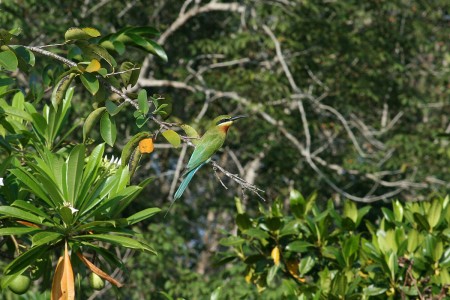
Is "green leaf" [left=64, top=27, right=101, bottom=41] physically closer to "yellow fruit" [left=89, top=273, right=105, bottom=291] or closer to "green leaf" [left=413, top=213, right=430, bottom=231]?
"yellow fruit" [left=89, top=273, right=105, bottom=291]

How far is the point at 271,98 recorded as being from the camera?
9430mm

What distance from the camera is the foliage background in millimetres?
9109

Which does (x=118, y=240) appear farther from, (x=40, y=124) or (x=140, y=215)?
(x=40, y=124)

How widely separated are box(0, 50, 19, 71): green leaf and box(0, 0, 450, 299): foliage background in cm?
578

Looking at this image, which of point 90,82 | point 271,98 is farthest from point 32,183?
point 271,98

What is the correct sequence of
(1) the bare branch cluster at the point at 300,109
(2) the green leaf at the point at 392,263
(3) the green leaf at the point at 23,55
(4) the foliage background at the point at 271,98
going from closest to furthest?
(3) the green leaf at the point at 23,55, (2) the green leaf at the point at 392,263, (1) the bare branch cluster at the point at 300,109, (4) the foliage background at the point at 271,98

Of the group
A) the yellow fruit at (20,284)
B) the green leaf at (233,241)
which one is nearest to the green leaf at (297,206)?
the green leaf at (233,241)

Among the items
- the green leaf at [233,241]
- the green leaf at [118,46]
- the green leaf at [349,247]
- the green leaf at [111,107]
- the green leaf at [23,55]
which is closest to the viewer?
the green leaf at [111,107]

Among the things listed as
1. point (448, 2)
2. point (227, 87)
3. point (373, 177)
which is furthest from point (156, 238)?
point (448, 2)

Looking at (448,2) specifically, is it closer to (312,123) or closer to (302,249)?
(312,123)

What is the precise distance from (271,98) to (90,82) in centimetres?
711

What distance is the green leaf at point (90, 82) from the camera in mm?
2355

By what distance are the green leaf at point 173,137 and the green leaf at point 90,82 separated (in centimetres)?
23

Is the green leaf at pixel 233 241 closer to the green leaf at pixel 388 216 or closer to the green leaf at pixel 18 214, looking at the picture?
the green leaf at pixel 388 216
